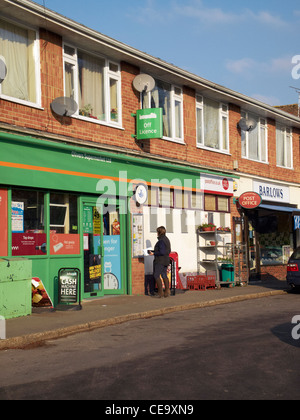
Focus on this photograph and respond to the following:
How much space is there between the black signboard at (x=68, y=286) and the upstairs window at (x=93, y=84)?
14.4 feet

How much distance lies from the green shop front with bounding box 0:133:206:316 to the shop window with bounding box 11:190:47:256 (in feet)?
0.07

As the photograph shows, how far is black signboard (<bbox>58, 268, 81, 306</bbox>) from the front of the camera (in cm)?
1359

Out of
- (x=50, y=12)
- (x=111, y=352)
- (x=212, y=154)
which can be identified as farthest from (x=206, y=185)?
(x=111, y=352)

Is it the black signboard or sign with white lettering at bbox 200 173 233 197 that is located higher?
sign with white lettering at bbox 200 173 233 197

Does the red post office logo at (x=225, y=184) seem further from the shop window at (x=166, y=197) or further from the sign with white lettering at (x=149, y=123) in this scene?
the sign with white lettering at (x=149, y=123)

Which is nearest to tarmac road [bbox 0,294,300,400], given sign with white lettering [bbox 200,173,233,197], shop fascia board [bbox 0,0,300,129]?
shop fascia board [bbox 0,0,300,129]

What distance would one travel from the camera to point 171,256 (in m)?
18.1

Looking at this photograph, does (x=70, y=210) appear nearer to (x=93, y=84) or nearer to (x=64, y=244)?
(x=64, y=244)

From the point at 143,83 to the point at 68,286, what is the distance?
6.79 metres

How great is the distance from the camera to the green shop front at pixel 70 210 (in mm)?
13359

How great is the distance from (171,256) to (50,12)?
311 inches

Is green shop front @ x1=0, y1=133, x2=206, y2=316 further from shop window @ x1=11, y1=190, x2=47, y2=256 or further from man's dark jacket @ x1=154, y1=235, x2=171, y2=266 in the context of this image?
man's dark jacket @ x1=154, y1=235, x2=171, y2=266

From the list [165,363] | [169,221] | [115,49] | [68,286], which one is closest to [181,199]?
[169,221]

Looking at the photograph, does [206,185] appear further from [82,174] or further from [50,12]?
[50,12]
